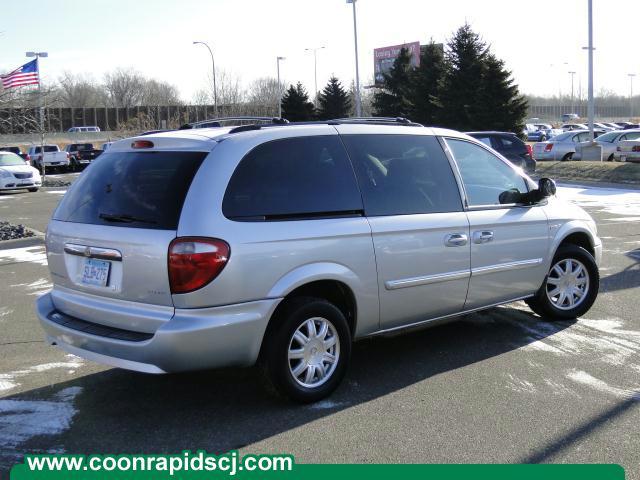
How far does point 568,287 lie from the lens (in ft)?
21.5

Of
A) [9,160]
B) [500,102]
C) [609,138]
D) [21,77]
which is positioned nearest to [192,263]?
[21,77]

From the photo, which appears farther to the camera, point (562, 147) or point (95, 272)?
point (562, 147)

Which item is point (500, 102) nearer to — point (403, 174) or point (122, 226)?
point (403, 174)

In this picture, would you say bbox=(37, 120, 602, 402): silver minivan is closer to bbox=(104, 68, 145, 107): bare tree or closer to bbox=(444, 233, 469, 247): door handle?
bbox=(444, 233, 469, 247): door handle

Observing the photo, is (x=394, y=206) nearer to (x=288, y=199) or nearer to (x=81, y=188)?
(x=288, y=199)

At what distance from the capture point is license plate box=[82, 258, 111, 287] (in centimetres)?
447

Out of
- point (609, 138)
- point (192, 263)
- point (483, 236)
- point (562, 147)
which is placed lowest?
point (483, 236)

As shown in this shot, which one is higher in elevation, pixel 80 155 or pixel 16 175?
pixel 80 155

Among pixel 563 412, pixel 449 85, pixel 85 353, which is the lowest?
pixel 563 412

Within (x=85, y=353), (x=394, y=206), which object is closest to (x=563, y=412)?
(x=394, y=206)

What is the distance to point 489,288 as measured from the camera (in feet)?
18.9

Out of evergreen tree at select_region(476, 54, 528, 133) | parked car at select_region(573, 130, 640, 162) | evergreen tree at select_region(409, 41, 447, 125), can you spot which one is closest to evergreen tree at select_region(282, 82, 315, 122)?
evergreen tree at select_region(409, 41, 447, 125)

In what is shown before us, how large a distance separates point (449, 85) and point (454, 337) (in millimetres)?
32532

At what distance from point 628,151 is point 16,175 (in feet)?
73.6
